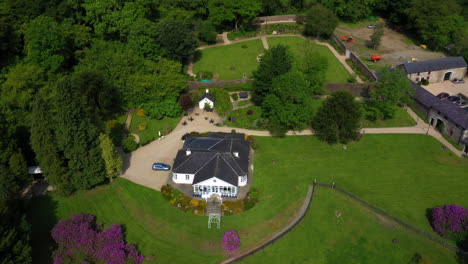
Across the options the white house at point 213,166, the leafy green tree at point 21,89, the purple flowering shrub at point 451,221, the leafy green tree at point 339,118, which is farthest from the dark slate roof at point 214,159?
the purple flowering shrub at point 451,221

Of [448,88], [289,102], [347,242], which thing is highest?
[289,102]

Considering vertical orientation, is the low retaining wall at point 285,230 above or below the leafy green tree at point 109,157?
below

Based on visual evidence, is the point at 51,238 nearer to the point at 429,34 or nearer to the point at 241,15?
the point at 241,15

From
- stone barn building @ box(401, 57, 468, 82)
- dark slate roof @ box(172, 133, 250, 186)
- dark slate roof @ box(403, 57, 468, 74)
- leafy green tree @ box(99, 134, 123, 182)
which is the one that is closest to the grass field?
leafy green tree @ box(99, 134, 123, 182)

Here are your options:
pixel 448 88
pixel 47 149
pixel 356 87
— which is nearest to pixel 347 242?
pixel 47 149

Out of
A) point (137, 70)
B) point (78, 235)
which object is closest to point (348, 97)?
point (137, 70)

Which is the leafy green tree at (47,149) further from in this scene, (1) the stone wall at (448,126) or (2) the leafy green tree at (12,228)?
(1) the stone wall at (448,126)

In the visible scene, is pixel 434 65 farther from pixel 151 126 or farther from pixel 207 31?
pixel 151 126
